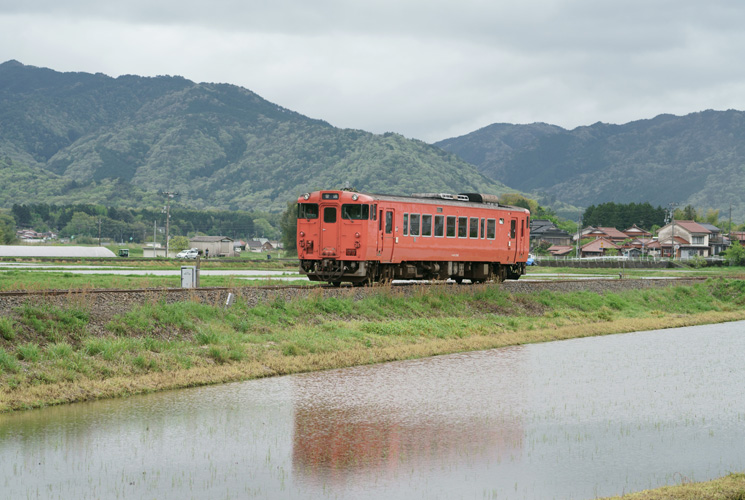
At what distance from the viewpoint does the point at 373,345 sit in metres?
25.0

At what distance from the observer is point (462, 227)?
117ft

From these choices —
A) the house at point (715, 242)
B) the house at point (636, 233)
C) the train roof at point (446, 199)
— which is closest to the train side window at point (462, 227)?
the train roof at point (446, 199)

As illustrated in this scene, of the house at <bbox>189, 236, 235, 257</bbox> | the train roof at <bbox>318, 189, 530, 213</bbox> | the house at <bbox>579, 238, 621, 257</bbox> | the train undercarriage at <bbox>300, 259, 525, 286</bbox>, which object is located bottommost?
the house at <bbox>189, 236, 235, 257</bbox>

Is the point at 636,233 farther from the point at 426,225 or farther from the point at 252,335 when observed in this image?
the point at 252,335

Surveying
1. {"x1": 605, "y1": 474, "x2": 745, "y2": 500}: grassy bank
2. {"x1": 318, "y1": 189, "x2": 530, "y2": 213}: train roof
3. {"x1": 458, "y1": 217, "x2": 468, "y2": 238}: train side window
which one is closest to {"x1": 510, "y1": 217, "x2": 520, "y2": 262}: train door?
{"x1": 318, "y1": 189, "x2": 530, "y2": 213}: train roof

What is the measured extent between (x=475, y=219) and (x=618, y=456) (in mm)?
24085

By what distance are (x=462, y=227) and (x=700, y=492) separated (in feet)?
84.7

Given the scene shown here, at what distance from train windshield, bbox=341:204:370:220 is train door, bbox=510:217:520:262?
432 inches

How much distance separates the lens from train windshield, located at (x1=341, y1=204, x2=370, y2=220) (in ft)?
101

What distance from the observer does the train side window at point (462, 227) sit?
117 feet

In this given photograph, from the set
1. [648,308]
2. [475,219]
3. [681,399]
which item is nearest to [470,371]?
[681,399]

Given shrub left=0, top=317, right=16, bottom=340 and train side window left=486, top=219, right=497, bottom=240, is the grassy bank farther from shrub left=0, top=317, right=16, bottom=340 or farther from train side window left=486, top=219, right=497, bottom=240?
train side window left=486, top=219, right=497, bottom=240

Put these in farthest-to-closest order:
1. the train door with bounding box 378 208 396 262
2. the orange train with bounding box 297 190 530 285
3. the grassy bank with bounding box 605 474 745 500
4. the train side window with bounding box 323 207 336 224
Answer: the train side window with bounding box 323 207 336 224, the train door with bounding box 378 208 396 262, the orange train with bounding box 297 190 530 285, the grassy bank with bounding box 605 474 745 500

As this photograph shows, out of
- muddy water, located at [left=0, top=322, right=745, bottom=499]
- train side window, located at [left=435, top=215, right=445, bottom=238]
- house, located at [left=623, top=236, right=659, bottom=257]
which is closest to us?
muddy water, located at [left=0, top=322, right=745, bottom=499]
